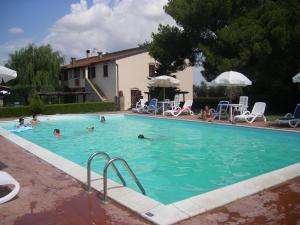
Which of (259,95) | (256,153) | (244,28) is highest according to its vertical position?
(244,28)

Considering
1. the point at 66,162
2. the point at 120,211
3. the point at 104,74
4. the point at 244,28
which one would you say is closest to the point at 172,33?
the point at 244,28

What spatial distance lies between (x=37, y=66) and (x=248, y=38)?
25314mm

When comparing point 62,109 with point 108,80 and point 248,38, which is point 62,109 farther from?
point 248,38

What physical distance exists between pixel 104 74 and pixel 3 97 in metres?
12.3

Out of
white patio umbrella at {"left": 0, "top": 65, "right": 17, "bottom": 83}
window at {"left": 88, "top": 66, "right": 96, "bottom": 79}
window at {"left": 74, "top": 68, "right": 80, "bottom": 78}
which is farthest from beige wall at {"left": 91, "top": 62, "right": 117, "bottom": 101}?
white patio umbrella at {"left": 0, "top": 65, "right": 17, "bottom": 83}

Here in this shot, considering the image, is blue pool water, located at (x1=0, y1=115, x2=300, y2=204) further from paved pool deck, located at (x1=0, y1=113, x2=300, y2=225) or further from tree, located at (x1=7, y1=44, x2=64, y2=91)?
tree, located at (x1=7, y1=44, x2=64, y2=91)

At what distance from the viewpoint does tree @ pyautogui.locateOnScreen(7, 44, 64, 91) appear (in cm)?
3572

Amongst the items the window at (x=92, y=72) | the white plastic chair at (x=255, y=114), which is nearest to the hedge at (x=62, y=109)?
the window at (x=92, y=72)

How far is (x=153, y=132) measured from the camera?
1552 centimetres

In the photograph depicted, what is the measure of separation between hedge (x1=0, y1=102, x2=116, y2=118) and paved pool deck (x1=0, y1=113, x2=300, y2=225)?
19431 millimetres

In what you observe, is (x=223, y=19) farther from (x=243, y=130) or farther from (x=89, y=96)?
(x=89, y=96)

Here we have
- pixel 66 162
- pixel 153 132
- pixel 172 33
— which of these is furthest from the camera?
pixel 172 33

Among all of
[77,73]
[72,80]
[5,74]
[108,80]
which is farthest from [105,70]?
[5,74]

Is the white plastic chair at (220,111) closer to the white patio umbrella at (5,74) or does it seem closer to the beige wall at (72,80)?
the white patio umbrella at (5,74)
